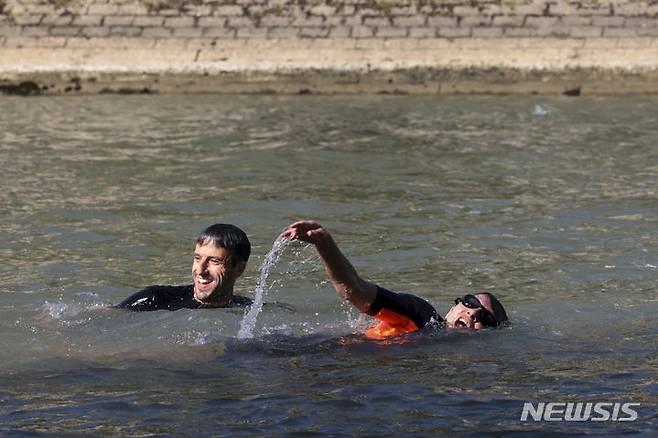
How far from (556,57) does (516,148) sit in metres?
A: 6.55

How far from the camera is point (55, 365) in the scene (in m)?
8.63

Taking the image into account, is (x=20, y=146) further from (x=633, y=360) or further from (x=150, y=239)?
(x=633, y=360)

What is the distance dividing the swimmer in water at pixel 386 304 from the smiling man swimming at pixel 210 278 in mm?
995

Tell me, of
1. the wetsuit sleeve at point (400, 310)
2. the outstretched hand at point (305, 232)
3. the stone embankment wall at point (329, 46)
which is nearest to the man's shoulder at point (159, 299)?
the wetsuit sleeve at point (400, 310)

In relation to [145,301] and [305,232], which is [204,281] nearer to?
[145,301]

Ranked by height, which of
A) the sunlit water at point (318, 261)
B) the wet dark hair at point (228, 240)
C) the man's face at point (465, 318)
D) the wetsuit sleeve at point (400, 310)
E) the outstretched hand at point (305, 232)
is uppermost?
the outstretched hand at point (305, 232)

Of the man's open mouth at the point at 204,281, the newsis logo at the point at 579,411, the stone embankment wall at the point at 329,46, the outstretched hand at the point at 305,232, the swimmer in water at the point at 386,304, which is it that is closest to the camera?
the newsis logo at the point at 579,411

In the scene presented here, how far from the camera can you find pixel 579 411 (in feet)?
25.2

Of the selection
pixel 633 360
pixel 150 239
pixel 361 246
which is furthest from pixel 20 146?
pixel 633 360

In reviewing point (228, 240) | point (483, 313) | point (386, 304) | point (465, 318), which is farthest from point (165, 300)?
point (483, 313)

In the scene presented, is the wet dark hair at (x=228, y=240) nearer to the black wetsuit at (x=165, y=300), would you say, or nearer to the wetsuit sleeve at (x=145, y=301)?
the black wetsuit at (x=165, y=300)

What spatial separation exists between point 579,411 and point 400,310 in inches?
62.3

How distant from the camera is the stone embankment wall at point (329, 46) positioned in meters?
23.9

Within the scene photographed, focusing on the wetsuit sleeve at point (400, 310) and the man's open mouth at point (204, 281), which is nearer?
the wetsuit sleeve at point (400, 310)
